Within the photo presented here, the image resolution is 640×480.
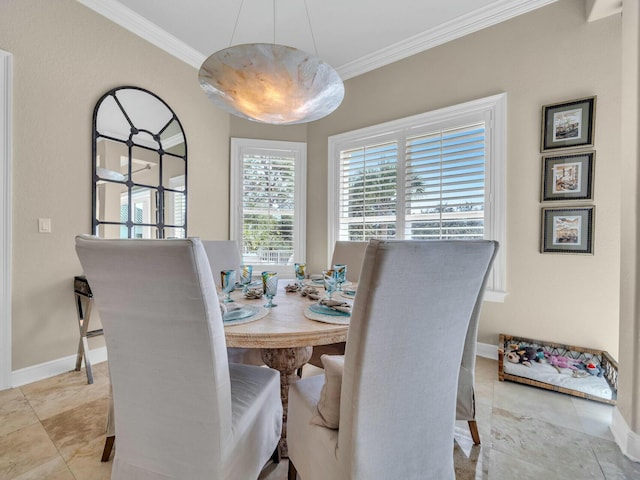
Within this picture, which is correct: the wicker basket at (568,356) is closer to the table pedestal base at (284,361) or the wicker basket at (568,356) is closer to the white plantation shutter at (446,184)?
the white plantation shutter at (446,184)

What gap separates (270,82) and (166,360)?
4.79 feet

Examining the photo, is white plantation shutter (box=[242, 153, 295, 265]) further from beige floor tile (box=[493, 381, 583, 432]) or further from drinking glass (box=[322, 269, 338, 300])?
beige floor tile (box=[493, 381, 583, 432])

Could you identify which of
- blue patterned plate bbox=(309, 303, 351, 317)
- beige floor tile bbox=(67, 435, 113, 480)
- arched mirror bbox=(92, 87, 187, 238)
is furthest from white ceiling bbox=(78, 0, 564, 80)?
beige floor tile bbox=(67, 435, 113, 480)

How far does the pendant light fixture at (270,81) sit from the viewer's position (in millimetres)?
1531

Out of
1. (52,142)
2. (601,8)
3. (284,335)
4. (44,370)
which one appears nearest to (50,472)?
(44,370)

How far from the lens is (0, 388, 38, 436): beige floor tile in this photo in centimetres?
161

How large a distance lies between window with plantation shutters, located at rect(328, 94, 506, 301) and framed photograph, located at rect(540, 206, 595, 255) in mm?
284

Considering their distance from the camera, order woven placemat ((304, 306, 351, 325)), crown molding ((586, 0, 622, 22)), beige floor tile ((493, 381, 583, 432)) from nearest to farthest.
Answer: woven placemat ((304, 306, 351, 325)), beige floor tile ((493, 381, 583, 432)), crown molding ((586, 0, 622, 22))

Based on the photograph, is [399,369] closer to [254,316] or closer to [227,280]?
[254,316]

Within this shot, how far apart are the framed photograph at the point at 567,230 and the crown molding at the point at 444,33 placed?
1644 mm

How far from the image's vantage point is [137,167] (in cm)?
274

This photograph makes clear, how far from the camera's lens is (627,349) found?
147 centimetres

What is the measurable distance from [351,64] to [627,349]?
330cm

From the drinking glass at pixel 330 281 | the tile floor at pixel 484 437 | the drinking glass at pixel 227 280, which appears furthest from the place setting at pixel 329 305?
the tile floor at pixel 484 437
